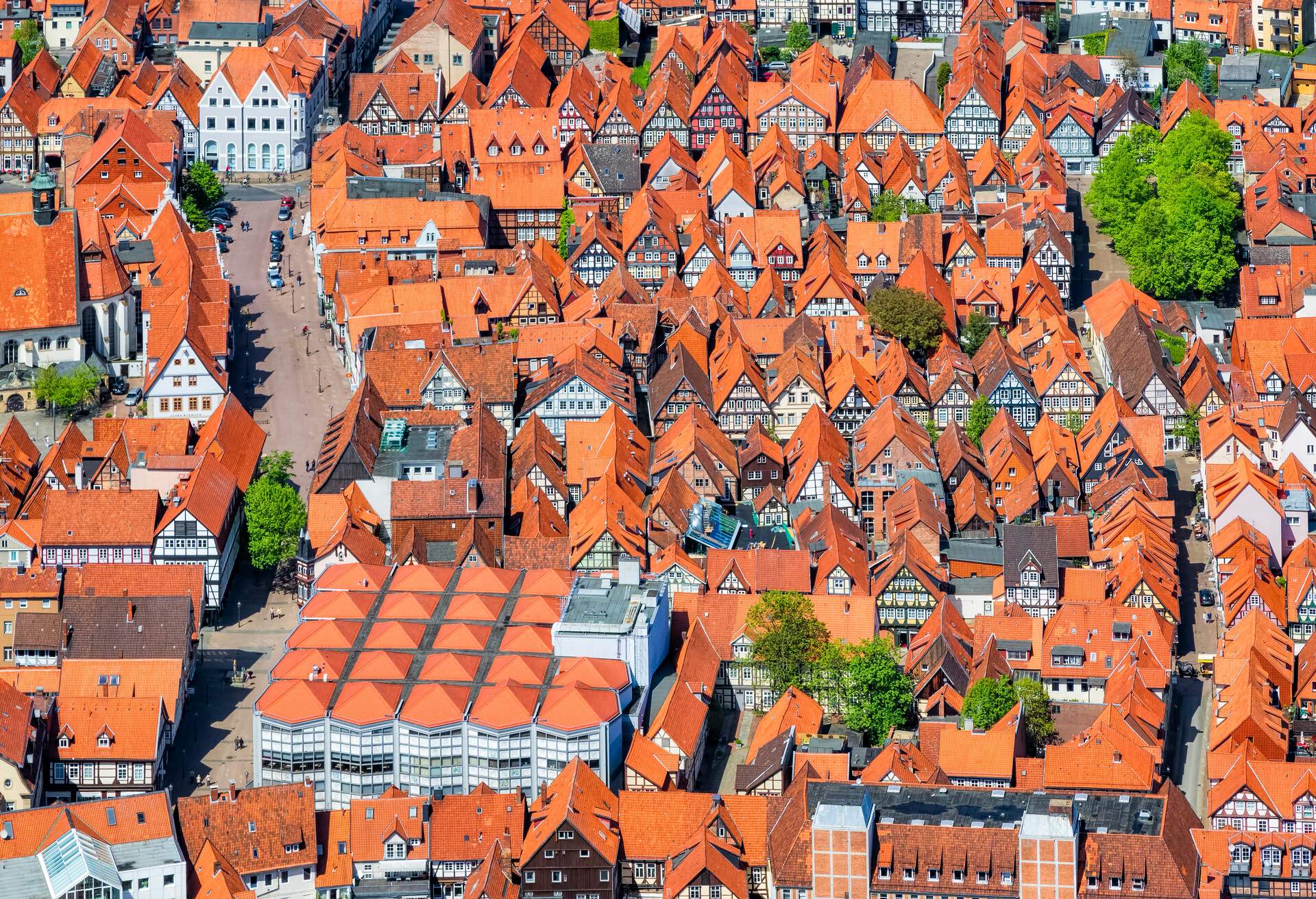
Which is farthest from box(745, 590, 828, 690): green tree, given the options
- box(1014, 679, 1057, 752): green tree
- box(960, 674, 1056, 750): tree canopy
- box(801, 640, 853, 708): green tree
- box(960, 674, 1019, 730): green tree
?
box(1014, 679, 1057, 752): green tree

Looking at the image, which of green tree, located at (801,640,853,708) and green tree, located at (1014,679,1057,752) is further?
green tree, located at (801,640,853,708)

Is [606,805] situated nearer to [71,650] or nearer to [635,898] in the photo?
[635,898]

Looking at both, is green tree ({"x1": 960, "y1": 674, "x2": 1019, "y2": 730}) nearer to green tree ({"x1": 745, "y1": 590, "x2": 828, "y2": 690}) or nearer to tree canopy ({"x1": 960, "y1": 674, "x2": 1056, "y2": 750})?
tree canopy ({"x1": 960, "y1": 674, "x2": 1056, "y2": 750})

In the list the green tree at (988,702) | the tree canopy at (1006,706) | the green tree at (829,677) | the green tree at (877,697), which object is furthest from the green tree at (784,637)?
the green tree at (988,702)

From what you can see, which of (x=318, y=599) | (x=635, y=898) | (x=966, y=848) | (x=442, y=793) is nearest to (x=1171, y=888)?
(x=966, y=848)

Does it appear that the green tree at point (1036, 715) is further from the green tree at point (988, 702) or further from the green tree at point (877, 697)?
the green tree at point (877, 697)
